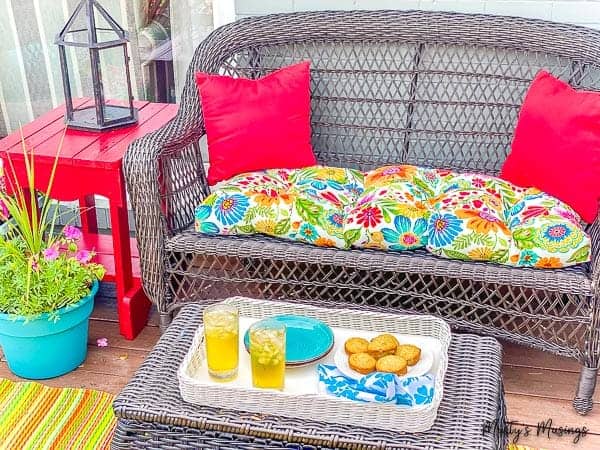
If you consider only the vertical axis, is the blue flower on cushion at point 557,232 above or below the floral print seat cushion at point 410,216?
above

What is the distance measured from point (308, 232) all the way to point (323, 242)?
0.05 meters

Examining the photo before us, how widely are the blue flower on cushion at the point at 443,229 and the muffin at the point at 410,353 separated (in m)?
0.44

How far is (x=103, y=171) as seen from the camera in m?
2.29

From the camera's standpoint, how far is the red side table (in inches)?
90.4

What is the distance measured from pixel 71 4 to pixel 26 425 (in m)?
1.62

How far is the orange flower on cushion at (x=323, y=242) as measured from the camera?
7.14 feet

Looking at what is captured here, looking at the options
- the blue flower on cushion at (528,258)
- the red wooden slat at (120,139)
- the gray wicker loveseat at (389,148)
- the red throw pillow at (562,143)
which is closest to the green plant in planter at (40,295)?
the red wooden slat at (120,139)

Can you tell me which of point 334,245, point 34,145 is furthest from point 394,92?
point 34,145

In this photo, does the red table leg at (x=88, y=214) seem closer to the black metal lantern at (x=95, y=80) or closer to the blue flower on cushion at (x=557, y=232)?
the black metal lantern at (x=95, y=80)

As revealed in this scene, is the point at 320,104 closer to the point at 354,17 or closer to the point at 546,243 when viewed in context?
the point at 354,17

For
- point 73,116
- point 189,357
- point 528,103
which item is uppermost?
point 528,103

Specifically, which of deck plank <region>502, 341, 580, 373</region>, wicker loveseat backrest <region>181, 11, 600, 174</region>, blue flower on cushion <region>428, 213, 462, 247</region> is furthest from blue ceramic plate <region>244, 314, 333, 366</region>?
wicker loveseat backrest <region>181, 11, 600, 174</region>

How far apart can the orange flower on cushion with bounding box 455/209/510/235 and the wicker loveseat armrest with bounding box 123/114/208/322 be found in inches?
32.9

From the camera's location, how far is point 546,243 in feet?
6.75
